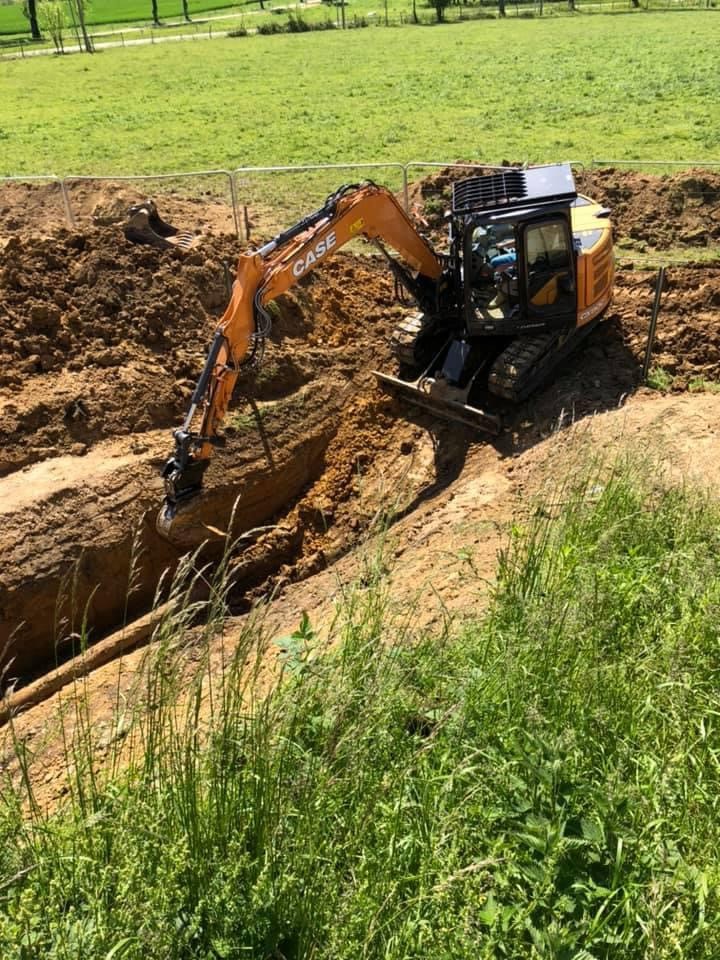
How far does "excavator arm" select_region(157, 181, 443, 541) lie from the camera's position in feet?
27.8

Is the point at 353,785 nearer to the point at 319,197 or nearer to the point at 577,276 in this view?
the point at 577,276

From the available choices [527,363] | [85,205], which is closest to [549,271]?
[527,363]

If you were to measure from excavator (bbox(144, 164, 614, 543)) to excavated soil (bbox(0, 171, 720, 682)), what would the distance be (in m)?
0.53

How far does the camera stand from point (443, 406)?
37.3ft

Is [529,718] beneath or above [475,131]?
beneath

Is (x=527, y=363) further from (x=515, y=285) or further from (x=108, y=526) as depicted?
(x=108, y=526)

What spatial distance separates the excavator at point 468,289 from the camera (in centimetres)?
881

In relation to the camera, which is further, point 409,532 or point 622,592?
point 409,532

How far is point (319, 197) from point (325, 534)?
11068 millimetres

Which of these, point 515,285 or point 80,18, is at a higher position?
point 80,18

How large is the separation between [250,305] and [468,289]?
3.18 metres

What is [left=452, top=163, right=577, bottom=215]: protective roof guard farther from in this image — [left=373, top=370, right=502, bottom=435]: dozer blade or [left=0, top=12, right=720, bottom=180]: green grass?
[left=0, top=12, right=720, bottom=180]: green grass

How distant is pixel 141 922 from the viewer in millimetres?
3301

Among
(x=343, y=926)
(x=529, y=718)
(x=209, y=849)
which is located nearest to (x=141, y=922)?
(x=209, y=849)
